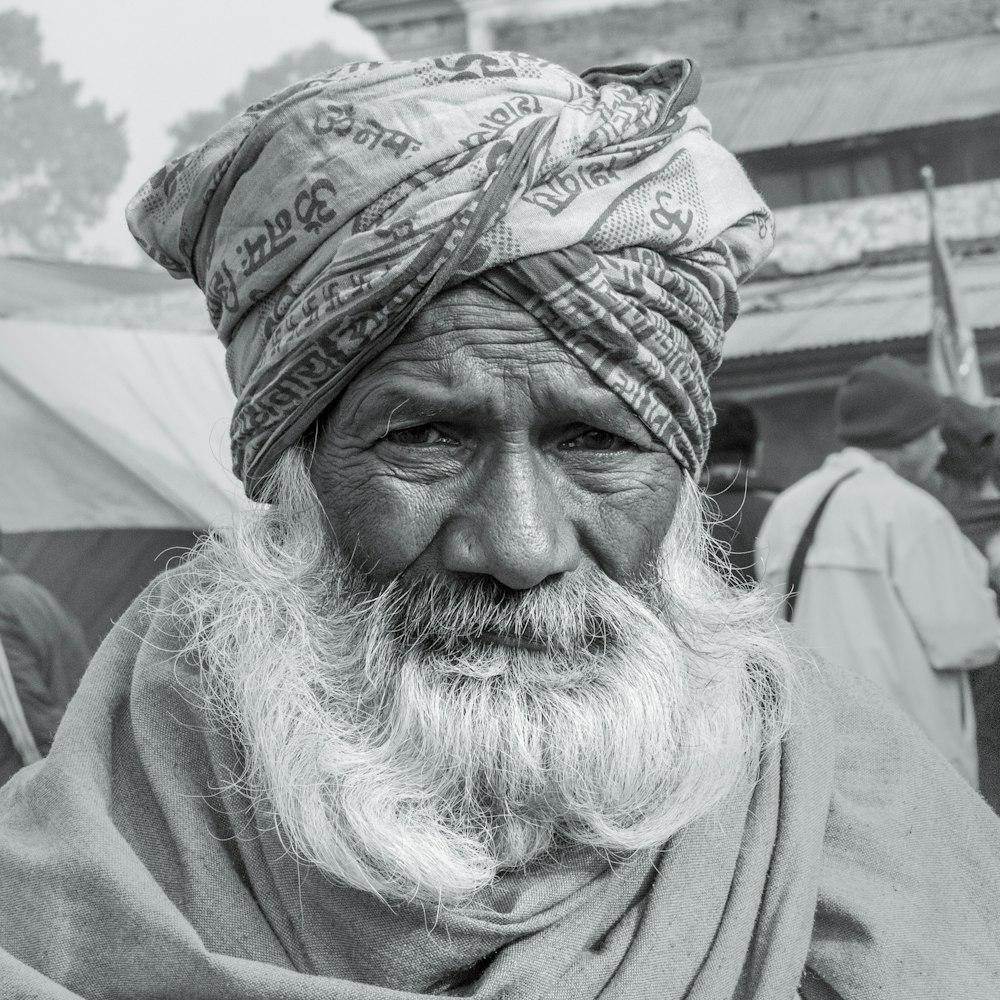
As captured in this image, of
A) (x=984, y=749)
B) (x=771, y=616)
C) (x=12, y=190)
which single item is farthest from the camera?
(x=12, y=190)

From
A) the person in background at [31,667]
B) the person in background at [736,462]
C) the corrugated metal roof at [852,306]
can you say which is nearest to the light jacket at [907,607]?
the person in background at [736,462]

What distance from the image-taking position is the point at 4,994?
1.61 m

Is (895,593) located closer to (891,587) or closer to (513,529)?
(891,587)

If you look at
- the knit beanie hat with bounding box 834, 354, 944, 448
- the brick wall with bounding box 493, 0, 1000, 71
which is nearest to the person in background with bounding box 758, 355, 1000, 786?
the knit beanie hat with bounding box 834, 354, 944, 448

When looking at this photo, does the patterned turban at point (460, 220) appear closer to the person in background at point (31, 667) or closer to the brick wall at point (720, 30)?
the person in background at point (31, 667)

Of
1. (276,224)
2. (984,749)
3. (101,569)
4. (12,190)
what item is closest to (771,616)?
Result: (276,224)

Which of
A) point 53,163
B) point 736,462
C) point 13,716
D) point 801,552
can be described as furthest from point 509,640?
point 53,163

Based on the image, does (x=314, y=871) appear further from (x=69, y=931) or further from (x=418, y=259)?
(x=418, y=259)

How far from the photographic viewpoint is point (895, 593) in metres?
4.53

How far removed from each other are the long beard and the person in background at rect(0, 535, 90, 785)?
75.4 inches

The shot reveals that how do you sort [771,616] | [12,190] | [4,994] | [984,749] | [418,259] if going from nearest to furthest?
[4,994] → [418,259] → [771,616] → [984,749] → [12,190]

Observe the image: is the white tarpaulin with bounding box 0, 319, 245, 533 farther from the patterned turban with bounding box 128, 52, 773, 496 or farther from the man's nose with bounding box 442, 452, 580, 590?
the man's nose with bounding box 442, 452, 580, 590

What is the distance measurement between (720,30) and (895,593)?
7.23m

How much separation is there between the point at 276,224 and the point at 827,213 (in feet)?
31.1
